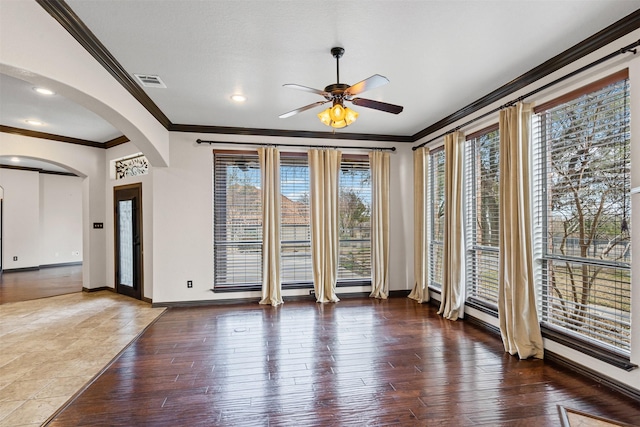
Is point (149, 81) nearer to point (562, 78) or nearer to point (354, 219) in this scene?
point (354, 219)

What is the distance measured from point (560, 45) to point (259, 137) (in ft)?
13.4

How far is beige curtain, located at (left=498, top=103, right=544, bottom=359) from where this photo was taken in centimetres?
330

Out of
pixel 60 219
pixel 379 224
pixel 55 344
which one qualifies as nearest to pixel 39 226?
pixel 60 219

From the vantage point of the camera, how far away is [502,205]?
11.9 ft

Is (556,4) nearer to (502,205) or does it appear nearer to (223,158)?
(502,205)

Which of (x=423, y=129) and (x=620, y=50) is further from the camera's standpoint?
(x=423, y=129)

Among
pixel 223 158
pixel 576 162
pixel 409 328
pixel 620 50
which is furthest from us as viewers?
pixel 223 158

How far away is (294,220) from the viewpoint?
5.67 m

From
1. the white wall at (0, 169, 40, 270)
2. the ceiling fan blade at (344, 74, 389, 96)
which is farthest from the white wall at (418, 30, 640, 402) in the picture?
the white wall at (0, 169, 40, 270)

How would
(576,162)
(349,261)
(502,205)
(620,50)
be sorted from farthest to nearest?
(349,261), (502,205), (576,162), (620,50)

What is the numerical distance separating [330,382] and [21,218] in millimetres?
9842

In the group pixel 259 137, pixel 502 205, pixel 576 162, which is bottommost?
pixel 502 205

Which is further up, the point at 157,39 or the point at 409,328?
the point at 157,39

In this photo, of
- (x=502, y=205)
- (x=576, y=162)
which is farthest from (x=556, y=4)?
(x=502, y=205)
